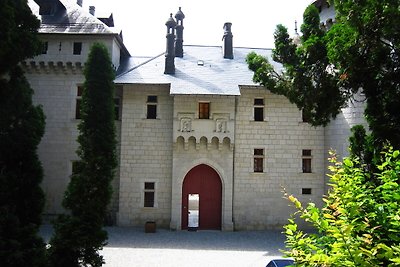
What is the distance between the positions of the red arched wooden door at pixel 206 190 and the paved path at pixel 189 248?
101 centimetres

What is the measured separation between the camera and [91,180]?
10.6 metres

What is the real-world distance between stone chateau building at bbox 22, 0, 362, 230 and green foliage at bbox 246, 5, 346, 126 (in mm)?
9285

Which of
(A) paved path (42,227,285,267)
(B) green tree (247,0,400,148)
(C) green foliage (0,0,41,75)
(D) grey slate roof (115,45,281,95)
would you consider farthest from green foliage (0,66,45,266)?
(D) grey slate roof (115,45,281,95)

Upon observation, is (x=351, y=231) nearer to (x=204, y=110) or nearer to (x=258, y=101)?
(x=204, y=110)

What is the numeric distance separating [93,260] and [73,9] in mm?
15585

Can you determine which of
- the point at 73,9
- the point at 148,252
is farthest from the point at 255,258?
the point at 73,9

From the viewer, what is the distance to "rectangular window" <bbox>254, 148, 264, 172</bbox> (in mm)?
19438

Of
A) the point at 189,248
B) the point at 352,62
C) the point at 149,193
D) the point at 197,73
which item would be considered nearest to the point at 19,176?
the point at 189,248

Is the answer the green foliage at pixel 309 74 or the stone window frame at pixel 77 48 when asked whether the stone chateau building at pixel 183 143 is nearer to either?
the stone window frame at pixel 77 48

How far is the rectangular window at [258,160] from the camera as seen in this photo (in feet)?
63.8

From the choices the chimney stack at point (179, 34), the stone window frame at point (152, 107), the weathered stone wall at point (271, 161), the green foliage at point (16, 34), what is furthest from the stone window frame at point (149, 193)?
the green foliage at point (16, 34)

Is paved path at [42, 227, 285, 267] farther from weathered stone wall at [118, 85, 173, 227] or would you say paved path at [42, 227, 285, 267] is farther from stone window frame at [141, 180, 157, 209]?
stone window frame at [141, 180, 157, 209]

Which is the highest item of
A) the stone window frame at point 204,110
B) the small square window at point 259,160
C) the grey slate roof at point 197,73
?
the grey slate roof at point 197,73

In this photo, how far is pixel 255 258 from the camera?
43.1 ft
